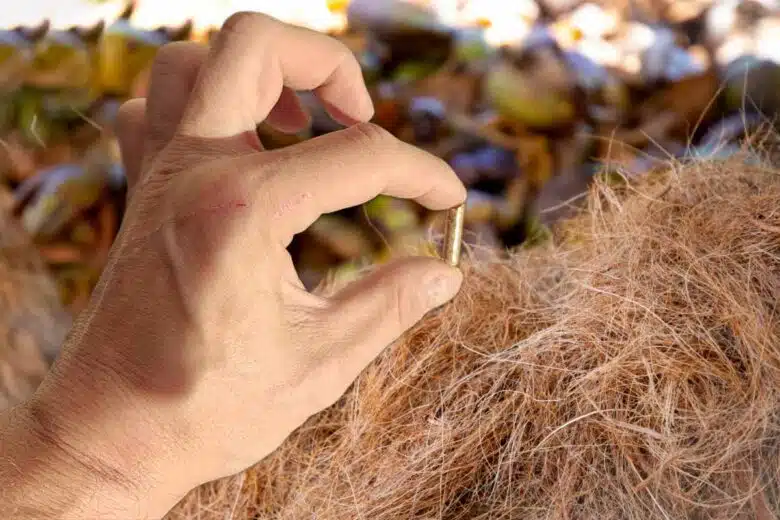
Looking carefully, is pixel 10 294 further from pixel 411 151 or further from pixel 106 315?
pixel 411 151

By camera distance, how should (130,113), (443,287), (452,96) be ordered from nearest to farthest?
(443,287) < (130,113) < (452,96)

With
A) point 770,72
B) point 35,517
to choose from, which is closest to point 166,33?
point 35,517

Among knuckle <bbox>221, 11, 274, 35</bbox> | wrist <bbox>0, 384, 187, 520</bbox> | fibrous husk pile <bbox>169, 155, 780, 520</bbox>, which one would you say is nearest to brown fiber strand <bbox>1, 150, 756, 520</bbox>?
fibrous husk pile <bbox>169, 155, 780, 520</bbox>

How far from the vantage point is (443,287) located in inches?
23.6

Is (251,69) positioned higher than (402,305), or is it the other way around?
(251,69)

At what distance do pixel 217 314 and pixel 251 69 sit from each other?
198mm

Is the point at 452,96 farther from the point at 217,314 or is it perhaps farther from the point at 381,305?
Answer: the point at 217,314

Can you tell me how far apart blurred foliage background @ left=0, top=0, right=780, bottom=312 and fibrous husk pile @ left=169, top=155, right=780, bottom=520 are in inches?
5.9

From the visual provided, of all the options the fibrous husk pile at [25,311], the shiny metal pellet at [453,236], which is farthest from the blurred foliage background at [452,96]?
the shiny metal pellet at [453,236]

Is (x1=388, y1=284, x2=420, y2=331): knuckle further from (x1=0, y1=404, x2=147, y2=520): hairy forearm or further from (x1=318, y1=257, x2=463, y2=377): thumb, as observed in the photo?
(x1=0, y1=404, x2=147, y2=520): hairy forearm

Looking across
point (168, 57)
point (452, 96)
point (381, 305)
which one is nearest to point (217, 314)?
point (381, 305)

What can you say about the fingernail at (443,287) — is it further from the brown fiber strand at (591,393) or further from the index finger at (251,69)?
the index finger at (251,69)

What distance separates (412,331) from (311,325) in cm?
14

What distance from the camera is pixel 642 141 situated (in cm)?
81
